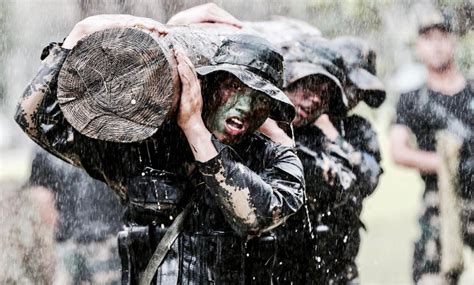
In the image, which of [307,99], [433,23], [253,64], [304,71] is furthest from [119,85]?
[433,23]

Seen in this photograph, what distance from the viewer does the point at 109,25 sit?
438 cm

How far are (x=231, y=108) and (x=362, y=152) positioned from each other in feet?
7.96

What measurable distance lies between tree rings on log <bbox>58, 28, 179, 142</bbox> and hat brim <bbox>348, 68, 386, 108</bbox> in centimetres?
274

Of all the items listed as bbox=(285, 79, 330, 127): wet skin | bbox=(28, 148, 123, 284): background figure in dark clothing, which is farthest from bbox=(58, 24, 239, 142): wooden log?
bbox=(28, 148, 123, 284): background figure in dark clothing

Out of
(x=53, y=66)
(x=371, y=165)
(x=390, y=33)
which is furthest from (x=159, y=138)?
(x=390, y=33)

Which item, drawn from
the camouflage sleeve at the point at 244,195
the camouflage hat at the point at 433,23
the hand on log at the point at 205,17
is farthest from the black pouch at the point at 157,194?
the camouflage hat at the point at 433,23

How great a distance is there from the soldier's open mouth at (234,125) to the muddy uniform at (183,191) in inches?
3.9

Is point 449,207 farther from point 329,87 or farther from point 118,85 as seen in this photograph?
point 118,85

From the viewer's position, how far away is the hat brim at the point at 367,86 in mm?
6797

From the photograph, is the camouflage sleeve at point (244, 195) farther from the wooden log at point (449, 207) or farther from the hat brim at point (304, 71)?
the wooden log at point (449, 207)

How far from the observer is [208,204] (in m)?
4.45

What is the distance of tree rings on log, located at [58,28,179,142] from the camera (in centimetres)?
412

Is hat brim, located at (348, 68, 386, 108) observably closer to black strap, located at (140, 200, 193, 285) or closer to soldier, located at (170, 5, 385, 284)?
soldier, located at (170, 5, 385, 284)

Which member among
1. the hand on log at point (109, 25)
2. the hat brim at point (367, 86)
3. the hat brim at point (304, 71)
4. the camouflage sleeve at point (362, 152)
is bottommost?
the camouflage sleeve at point (362, 152)
